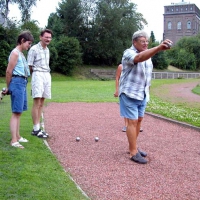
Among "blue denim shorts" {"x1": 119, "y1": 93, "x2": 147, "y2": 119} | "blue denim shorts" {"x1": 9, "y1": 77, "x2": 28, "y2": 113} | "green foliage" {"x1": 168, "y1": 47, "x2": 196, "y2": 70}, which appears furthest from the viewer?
"green foliage" {"x1": 168, "y1": 47, "x2": 196, "y2": 70}

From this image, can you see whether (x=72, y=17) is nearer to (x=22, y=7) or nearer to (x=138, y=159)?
(x=22, y=7)

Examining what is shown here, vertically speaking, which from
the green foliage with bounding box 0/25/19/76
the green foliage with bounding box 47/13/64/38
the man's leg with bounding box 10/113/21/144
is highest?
the green foliage with bounding box 47/13/64/38

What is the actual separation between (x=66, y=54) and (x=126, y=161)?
3816cm

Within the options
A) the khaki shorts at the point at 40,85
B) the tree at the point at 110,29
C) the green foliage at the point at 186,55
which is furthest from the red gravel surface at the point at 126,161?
the green foliage at the point at 186,55

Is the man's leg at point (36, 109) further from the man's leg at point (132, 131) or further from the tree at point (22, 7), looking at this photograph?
the tree at point (22, 7)

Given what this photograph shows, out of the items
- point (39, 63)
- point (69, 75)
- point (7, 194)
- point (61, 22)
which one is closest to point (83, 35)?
point (61, 22)

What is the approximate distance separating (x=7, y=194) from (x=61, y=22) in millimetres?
46641

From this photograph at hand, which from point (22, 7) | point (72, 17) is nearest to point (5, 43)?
point (22, 7)

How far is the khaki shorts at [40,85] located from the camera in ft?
21.7

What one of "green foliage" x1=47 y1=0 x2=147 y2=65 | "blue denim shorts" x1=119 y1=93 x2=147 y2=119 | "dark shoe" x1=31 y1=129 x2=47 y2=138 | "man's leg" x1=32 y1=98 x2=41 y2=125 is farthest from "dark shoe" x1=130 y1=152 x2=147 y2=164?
"green foliage" x1=47 y1=0 x2=147 y2=65

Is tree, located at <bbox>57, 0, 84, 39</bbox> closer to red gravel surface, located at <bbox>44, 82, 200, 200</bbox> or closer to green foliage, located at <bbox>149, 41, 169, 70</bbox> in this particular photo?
green foliage, located at <bbox>149, 41, 169, 70</bbox>

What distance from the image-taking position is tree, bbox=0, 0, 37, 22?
4034 cm

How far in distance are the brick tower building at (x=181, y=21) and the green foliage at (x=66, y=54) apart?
59.1m

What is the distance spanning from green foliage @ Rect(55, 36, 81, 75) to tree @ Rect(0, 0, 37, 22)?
5.16 m
